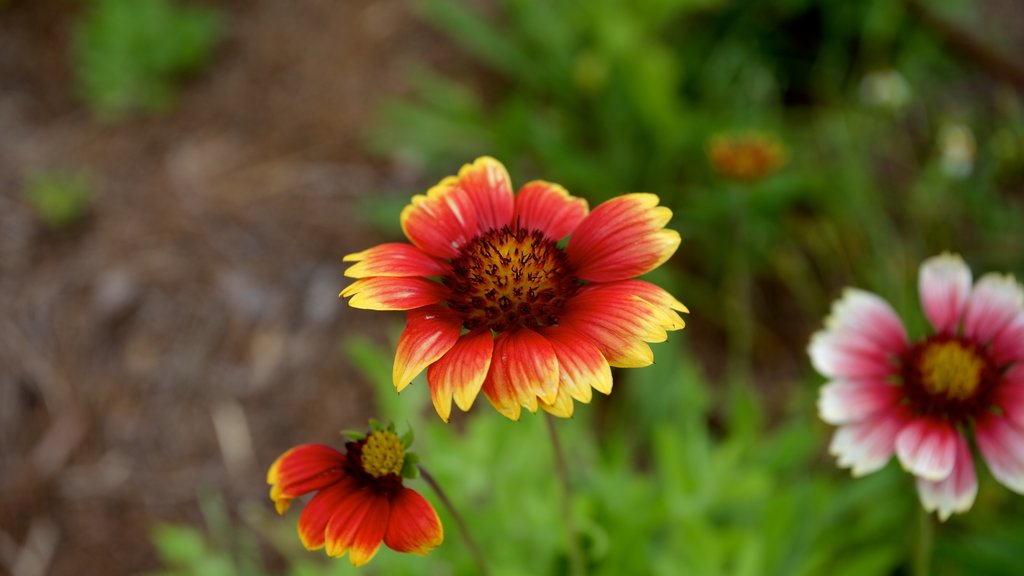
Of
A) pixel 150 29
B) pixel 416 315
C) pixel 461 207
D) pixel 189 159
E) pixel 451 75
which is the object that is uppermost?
pixel 451 75

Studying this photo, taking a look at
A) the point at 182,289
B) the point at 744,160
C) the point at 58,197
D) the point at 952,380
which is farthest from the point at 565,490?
the point at 58,197

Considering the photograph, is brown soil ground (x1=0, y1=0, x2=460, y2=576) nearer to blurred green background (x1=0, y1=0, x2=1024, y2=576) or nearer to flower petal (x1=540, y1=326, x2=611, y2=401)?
blurred green background (x1=0, y1=0, x2=1024, y2=576)

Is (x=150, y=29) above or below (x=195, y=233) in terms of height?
above

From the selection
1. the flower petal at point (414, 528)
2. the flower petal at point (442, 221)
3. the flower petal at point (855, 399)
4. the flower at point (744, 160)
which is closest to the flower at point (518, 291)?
the flower petal at point (442, 221)

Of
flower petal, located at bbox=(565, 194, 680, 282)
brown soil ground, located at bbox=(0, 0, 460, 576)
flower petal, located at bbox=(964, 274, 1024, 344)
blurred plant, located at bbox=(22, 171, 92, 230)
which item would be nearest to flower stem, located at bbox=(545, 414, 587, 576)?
flower petal, located at bbox=(565, 194, 680, 282)

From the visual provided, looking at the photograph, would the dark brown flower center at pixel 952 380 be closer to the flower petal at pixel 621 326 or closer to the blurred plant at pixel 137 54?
the flower petal at pixel 621 326

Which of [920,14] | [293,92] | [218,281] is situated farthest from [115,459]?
[920,14]

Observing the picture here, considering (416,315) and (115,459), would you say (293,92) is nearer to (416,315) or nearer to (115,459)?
(115,459)
